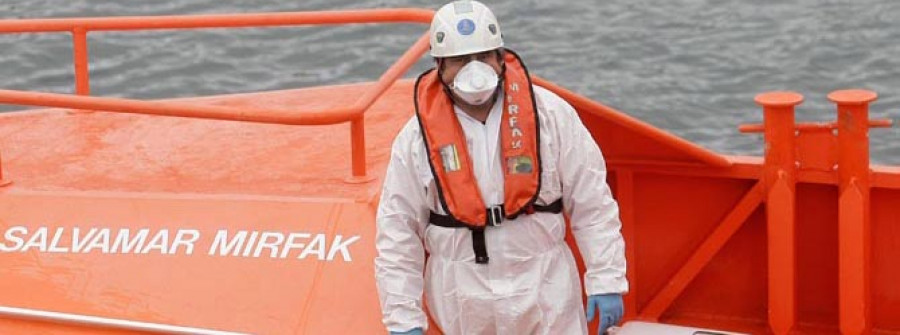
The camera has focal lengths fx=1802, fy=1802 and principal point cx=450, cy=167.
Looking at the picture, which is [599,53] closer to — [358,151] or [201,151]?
[201,151]

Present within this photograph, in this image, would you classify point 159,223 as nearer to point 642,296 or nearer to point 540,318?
point 540,318

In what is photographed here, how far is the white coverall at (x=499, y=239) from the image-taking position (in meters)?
5.39

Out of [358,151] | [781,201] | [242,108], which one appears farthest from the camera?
[781,201]

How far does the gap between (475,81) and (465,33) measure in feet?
0.50

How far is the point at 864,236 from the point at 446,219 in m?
2.20

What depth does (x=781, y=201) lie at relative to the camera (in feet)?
22.9

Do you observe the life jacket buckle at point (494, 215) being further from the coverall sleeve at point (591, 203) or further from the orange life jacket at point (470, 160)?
the coverall sleeve at point (591, 203)

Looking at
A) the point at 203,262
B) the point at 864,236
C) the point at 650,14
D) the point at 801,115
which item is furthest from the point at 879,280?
the point at 650,14

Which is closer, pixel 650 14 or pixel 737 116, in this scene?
pixel 737 116

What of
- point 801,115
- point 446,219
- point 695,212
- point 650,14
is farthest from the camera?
point 650,14

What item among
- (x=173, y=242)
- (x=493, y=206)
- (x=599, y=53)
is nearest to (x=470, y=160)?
(x=493, y=206)

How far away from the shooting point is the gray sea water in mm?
13531

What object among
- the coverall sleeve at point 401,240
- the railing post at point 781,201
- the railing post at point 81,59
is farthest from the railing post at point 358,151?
the railing post at point 781,201

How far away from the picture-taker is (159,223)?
6.35m
